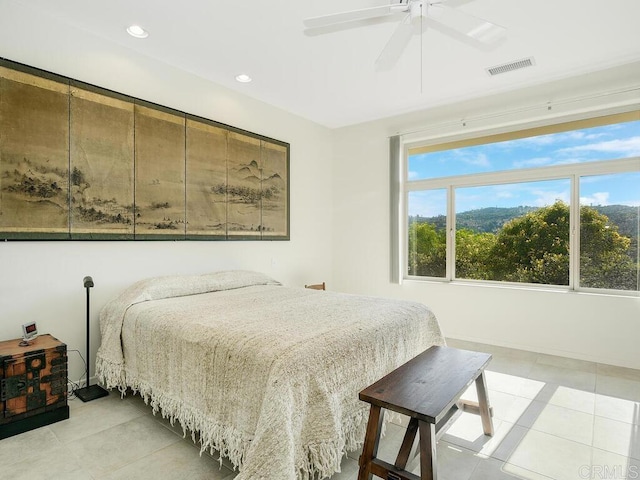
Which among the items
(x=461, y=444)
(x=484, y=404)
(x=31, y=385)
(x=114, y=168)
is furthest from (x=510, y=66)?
(x=31, y=385)

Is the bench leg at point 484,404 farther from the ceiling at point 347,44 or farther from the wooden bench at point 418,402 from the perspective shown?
the ceiling at point 347,44

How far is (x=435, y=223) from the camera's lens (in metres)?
4.39

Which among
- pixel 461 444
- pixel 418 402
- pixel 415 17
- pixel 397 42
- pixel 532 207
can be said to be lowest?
pixel 461 444

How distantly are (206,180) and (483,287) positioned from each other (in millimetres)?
3143

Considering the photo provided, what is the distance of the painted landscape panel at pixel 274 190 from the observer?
4.04m

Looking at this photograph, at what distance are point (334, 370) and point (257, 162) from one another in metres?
2.82

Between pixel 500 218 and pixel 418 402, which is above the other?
pixel 500 218

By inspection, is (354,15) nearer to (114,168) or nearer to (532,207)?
(114,168)

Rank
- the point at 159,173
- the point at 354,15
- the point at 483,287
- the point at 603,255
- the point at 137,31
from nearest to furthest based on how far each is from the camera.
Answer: the point at 354,15
the point at 137,31
the point at 159,173
the point at 603,255
the point at 483,287

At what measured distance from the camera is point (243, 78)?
3.50 m

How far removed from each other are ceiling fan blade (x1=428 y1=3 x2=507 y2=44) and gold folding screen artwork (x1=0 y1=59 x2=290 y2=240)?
2244 millimetres

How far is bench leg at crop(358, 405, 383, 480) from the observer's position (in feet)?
5.13

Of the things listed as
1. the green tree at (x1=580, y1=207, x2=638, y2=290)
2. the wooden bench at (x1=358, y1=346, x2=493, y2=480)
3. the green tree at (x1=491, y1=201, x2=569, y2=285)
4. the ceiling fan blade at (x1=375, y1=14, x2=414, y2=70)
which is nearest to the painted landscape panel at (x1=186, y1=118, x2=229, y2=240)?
the ceiling fan blade at (x1=375, y1=14, x2=414, y2=70)

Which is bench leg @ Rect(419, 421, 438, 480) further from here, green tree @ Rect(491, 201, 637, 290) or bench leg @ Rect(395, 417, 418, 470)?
green tree @ Rect(491, 201, 637, 290)
